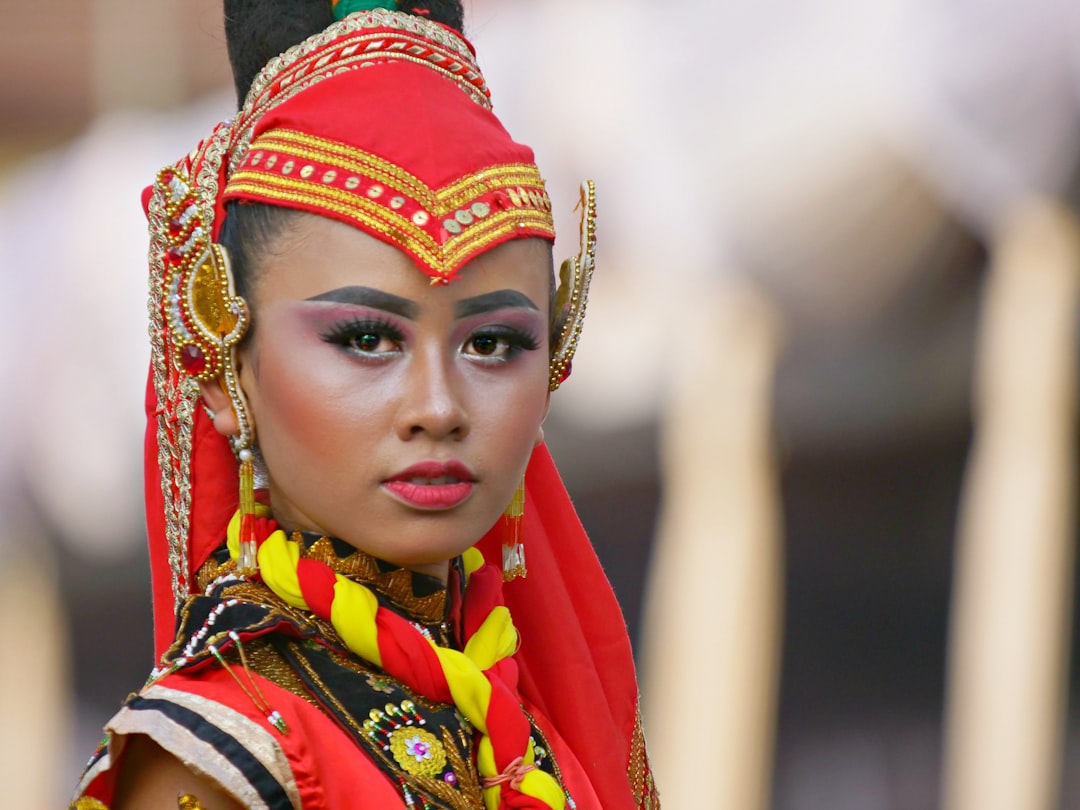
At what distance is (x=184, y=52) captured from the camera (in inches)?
159

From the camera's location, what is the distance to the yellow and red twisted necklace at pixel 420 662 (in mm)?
1808

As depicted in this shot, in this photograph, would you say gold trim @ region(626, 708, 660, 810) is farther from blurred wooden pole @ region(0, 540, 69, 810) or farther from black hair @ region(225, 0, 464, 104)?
blurred wooden pole @ region(0, 540, 69, 810)

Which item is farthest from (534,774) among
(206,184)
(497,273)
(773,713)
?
(773,713)

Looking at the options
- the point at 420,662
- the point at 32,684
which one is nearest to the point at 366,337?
the point at 420,662

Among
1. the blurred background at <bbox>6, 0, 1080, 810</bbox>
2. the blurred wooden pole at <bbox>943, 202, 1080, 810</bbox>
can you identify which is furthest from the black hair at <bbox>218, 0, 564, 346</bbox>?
the blurred wooden pole at <bbox>943, 202, 1080, 810</bbox>

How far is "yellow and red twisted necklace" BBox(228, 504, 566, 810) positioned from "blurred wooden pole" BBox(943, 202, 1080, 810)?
8.73 ft

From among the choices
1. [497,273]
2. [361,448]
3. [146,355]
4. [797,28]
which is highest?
[797,28]

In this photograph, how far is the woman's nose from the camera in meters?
1.74

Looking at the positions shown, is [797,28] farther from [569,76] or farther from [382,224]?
[382,224]

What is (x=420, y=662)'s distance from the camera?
182 cm

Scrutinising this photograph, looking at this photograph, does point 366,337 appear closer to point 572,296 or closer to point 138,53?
point 572,296

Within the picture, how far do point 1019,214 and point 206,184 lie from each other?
301 cm

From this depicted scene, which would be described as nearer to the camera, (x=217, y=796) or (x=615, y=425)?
(x=217, y=796)

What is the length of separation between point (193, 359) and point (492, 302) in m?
0.35
